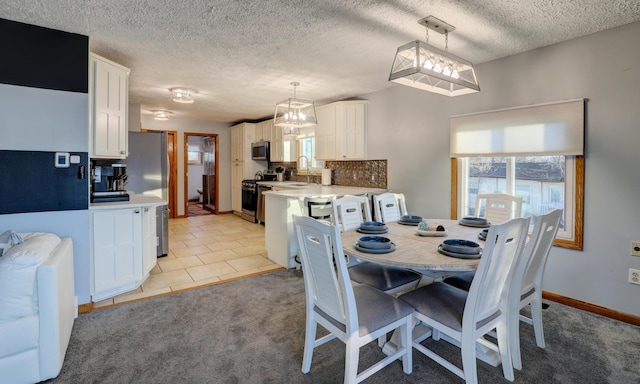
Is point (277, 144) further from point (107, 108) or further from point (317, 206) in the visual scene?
point (107, 108)

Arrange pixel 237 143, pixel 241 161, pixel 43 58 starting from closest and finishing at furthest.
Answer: pixel 43 58 → pixel 241 161 → pixel 237 143

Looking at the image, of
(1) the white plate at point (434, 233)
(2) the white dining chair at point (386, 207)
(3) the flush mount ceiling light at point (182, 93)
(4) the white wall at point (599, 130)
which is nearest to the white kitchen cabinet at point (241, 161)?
(3) the flush mount ceiling light at point (182, 93)

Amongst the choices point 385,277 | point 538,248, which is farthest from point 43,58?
point 538,248

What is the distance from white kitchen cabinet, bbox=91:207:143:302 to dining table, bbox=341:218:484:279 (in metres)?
2.08

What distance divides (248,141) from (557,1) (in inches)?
242

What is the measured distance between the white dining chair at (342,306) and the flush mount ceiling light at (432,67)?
45.8 inches

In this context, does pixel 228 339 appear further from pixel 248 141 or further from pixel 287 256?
pixel 248 141

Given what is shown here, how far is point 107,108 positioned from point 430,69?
2.88 metres

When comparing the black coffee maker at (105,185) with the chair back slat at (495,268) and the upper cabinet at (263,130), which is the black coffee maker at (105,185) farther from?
the upper cabinet at (263,130)

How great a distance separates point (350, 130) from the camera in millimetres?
4977

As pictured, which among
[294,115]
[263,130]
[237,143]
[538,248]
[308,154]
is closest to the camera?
[538,248]

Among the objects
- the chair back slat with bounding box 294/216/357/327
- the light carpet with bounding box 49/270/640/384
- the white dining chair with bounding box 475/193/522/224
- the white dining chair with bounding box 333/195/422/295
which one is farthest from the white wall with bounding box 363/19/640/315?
the chair back slat with bounding box 294/216/357/327

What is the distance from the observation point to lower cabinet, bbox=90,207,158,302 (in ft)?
9.24

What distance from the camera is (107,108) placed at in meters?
3.04
